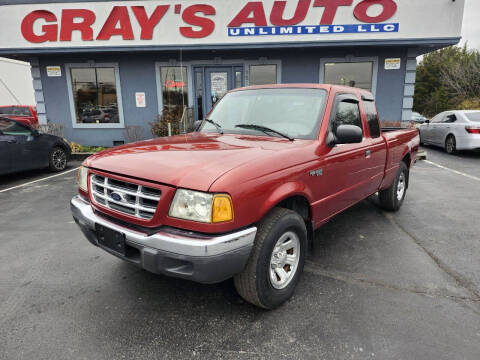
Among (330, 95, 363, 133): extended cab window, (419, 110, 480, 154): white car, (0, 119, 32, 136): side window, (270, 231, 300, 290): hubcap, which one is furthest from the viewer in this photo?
(419, 110, 480, 154): white car

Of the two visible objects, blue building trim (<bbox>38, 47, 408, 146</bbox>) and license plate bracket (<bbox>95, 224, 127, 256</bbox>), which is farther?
blue building trim (<bbox>38, 47, 408, 146</bbox>)

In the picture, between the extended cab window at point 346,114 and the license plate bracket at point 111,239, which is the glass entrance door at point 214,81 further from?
the license plate bracket at point 111,239

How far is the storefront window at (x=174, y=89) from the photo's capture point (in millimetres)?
11281

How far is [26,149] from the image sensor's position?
7359 mm

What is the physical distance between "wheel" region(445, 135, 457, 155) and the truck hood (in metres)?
10.4

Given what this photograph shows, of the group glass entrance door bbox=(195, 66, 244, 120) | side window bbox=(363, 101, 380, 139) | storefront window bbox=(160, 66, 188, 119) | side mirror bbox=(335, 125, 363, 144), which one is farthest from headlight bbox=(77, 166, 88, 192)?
glass entrance door bbox=(195, 66, 244, 120)

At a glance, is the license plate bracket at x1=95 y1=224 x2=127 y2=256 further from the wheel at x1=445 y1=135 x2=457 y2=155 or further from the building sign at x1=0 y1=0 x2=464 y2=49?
the wheel at x1=445 y1=135 x2=457 y2=155

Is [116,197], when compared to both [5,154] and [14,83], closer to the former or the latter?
[5,154]

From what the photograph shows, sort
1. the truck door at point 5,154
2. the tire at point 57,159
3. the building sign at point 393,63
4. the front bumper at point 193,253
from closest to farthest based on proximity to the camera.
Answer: the front bumper at point 193,253
the truck door at point 5,154
the tire at point 57,159
the building sign at point 393,63

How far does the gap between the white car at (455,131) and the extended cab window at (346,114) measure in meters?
8.72

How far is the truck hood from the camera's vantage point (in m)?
2.12

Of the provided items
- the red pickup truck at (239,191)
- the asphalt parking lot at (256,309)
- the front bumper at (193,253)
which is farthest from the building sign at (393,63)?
the front bumper at (193,253)

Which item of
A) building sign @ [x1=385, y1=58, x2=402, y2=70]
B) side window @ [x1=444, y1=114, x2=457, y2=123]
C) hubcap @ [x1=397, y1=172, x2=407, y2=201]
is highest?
building sign @ [x1=385, y1=58, x2=402, y2=70]

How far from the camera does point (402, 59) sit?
10.5 m
